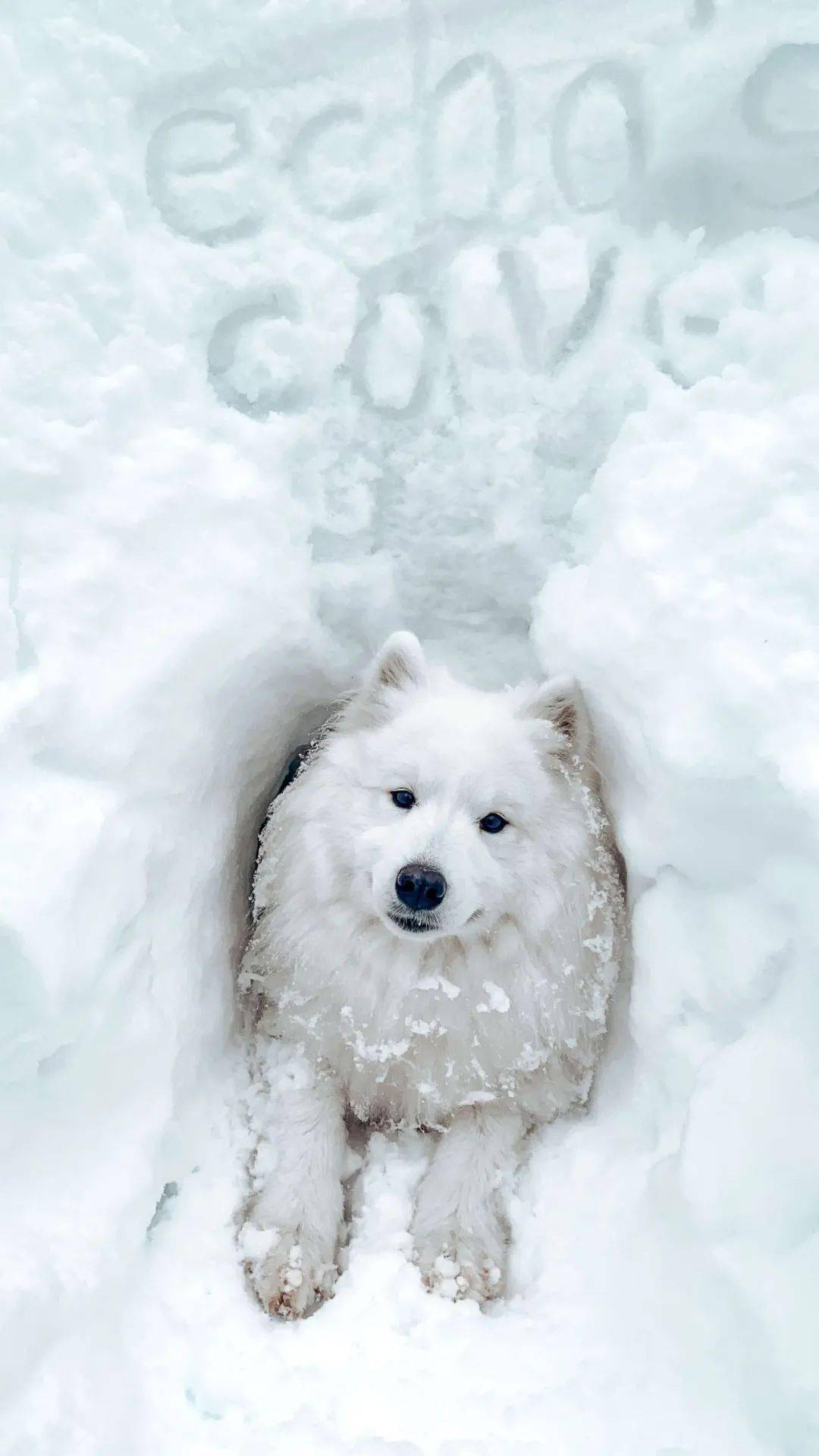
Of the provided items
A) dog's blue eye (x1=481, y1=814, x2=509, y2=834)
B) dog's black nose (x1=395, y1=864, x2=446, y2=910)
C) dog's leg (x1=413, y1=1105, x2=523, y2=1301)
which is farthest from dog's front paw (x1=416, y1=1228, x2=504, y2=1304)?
dog's blue eye (x1=481, y1=814, x2=509, y2=834)

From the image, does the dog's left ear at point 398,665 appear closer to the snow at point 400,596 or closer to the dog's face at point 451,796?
the dog's face at point 451,796

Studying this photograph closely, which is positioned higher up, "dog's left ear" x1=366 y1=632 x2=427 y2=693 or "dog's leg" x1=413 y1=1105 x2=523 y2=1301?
"dog's left ear" x1=366 y1=632 x2=427 y2=693

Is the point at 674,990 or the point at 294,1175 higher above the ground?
the point at 674,990

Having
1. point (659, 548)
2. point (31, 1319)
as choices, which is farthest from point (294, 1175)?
point (659, 548)

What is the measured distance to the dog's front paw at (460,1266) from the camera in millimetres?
2424

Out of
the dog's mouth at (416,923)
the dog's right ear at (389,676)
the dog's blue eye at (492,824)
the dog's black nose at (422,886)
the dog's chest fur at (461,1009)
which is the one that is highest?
the dog's right ear at (389,676)

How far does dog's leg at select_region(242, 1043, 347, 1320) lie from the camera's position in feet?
7.89

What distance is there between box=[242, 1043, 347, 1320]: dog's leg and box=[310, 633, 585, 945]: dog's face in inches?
23.7

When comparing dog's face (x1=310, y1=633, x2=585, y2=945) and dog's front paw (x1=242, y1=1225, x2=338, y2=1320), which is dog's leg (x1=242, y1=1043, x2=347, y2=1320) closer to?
dog's front paw (x1=242, y1=1225, x2=338, y2=1320)

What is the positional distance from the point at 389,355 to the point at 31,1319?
103 inches

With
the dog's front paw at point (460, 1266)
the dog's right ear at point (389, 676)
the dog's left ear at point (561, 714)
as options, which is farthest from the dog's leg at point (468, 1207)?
the dog's right ear at point (389, 676)

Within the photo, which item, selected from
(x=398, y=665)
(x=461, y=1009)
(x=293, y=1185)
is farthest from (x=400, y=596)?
(x=293, y=1185)

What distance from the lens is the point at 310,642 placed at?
118 inches

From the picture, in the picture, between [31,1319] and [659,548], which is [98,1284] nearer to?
[31,1319]
